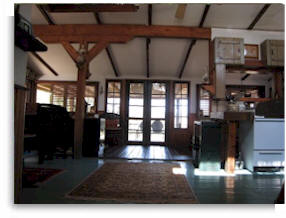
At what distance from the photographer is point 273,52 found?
4.89 meters

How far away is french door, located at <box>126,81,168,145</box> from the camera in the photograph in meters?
7.60

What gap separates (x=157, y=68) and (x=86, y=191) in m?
5.31

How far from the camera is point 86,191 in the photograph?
2465 mm

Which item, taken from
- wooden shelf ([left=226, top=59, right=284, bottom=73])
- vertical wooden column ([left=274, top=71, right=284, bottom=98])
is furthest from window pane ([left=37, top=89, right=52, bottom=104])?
vertical wooden column ([left=274, top=71, right=284, bottom=98])

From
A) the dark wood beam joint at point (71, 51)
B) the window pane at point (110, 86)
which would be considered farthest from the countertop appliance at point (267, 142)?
the window pane at point (110, 86)

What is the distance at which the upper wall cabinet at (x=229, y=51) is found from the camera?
477cm

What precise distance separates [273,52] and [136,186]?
413 centimetres

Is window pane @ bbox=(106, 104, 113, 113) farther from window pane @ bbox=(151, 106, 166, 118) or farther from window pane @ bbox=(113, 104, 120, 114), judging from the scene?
window pane @ bbox=(151, 106, 166, 118)

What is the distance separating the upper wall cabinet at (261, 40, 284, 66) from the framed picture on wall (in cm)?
20

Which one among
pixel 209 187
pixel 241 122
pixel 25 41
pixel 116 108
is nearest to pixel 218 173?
pixel 209 187
